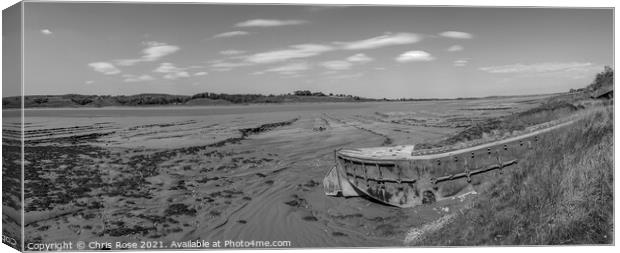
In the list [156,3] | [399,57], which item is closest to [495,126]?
[399,57]

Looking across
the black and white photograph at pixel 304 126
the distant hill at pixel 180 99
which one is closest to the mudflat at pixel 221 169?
the black and white photograph at pixel 304 126

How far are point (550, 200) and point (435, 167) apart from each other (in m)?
2.00

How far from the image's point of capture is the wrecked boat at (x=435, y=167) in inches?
408

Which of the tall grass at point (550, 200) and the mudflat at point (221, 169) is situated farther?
the mudflat at point (221, 169)

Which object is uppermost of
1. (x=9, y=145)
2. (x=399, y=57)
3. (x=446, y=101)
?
(x=399, y=57)

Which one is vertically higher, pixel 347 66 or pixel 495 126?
pixel 347 66

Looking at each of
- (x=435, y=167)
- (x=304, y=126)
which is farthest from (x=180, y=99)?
(x=435, y=167)

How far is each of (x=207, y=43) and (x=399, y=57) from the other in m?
3.62

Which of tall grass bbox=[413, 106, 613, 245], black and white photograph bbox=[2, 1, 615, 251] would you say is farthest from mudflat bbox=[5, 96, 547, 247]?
tall grass bbox=[413, 106, 613, 245]

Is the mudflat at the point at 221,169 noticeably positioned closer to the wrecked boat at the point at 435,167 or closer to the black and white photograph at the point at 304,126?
the black and white photograph at the point at 304,126

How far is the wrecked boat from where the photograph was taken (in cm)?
1038

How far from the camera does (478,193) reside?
33.9 ft

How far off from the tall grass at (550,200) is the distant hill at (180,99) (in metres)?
2.99

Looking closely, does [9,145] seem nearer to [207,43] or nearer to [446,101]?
[207,43]
